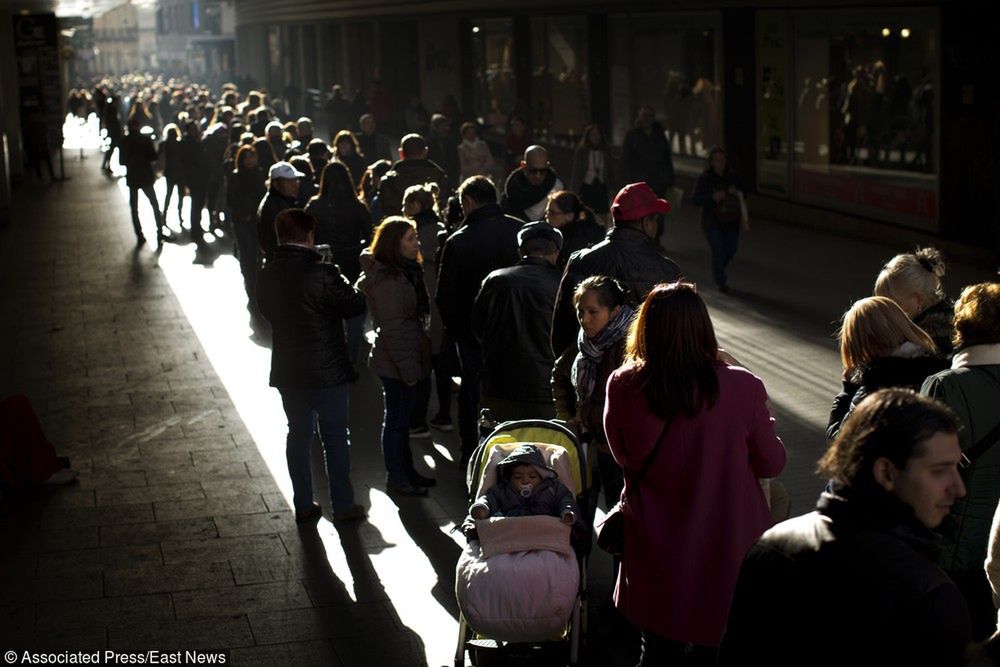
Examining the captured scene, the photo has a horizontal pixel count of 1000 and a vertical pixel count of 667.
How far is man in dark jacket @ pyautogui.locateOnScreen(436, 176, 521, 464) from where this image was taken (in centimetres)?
888

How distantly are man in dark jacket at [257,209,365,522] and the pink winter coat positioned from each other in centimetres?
339

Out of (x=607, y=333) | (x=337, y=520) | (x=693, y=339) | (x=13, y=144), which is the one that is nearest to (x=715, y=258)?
(x=337, y=520)

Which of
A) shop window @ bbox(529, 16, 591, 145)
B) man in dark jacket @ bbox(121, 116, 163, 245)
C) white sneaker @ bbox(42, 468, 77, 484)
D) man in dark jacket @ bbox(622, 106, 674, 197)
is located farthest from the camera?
shop window @ bbox(529, 16, 591, 145)

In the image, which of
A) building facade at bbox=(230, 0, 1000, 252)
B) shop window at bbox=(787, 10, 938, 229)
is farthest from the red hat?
shop window at bbox=(787, 10, 938, 229)

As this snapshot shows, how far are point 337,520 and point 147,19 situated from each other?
7081 inches

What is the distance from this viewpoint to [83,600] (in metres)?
7.18

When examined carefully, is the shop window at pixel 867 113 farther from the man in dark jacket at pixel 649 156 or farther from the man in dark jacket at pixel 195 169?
the man in dark jacket at pixel 195 169

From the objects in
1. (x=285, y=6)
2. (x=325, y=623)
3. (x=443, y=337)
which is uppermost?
(x=285, y=6)

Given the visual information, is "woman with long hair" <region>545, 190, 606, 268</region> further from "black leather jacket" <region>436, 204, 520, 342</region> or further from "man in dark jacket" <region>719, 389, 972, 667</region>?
"man in dark jacket" <region>719, 389, 972, 667</region>

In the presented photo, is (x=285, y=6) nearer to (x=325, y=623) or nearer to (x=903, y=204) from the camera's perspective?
(x=903, y=204)

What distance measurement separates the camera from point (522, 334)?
776 cm

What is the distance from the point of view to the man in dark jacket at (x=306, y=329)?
310 inches

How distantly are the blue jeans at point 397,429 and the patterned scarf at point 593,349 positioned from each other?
215 centimetres

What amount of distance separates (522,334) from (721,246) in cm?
761
